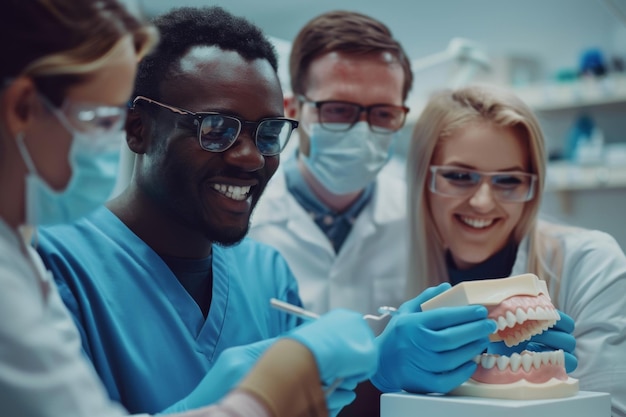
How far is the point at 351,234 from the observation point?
8.34 ft

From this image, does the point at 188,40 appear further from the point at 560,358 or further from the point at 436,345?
the point at 560,358

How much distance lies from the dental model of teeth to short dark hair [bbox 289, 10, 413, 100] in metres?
1.12

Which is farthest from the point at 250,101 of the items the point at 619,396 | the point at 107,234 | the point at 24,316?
the point at 619,396

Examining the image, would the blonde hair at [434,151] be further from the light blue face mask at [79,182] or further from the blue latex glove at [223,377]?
the light blue face mask at [79,182]

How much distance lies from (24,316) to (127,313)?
1.80ft

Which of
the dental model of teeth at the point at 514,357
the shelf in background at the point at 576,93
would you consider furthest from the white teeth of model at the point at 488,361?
the shelf in background at the point at 576,93

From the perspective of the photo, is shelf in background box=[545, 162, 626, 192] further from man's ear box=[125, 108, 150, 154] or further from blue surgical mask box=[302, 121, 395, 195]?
man's ear box=[125, 108, 150, 154]

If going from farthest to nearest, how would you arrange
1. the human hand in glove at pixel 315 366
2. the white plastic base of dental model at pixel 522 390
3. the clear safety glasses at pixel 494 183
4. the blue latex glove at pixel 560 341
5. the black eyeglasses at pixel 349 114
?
1. the black eyeglasses at pixel 349 114
2. the clear safety glasses at pixel 494 183
3. the blue latex glove at pixel 560 341
4. the white plastic base of dental model at pixel 522 390
5. the human hand in glove at pixel 315 366

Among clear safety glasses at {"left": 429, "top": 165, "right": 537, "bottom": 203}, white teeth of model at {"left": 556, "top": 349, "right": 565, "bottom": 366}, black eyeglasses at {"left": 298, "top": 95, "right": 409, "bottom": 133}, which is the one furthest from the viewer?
black eyeglasses at {"left": 298, "top": 95, "right": 409, "bottom": 133}

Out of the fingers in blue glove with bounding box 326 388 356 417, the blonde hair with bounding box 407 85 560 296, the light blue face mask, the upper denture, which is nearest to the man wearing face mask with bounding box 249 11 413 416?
the blonde hair with bounding box 407 85 560 296

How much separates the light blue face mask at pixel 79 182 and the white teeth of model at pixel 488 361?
867 mm

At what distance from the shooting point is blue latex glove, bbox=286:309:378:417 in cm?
105

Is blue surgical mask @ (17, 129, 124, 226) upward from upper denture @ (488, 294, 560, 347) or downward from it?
upward

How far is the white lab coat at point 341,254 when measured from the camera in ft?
8.02
